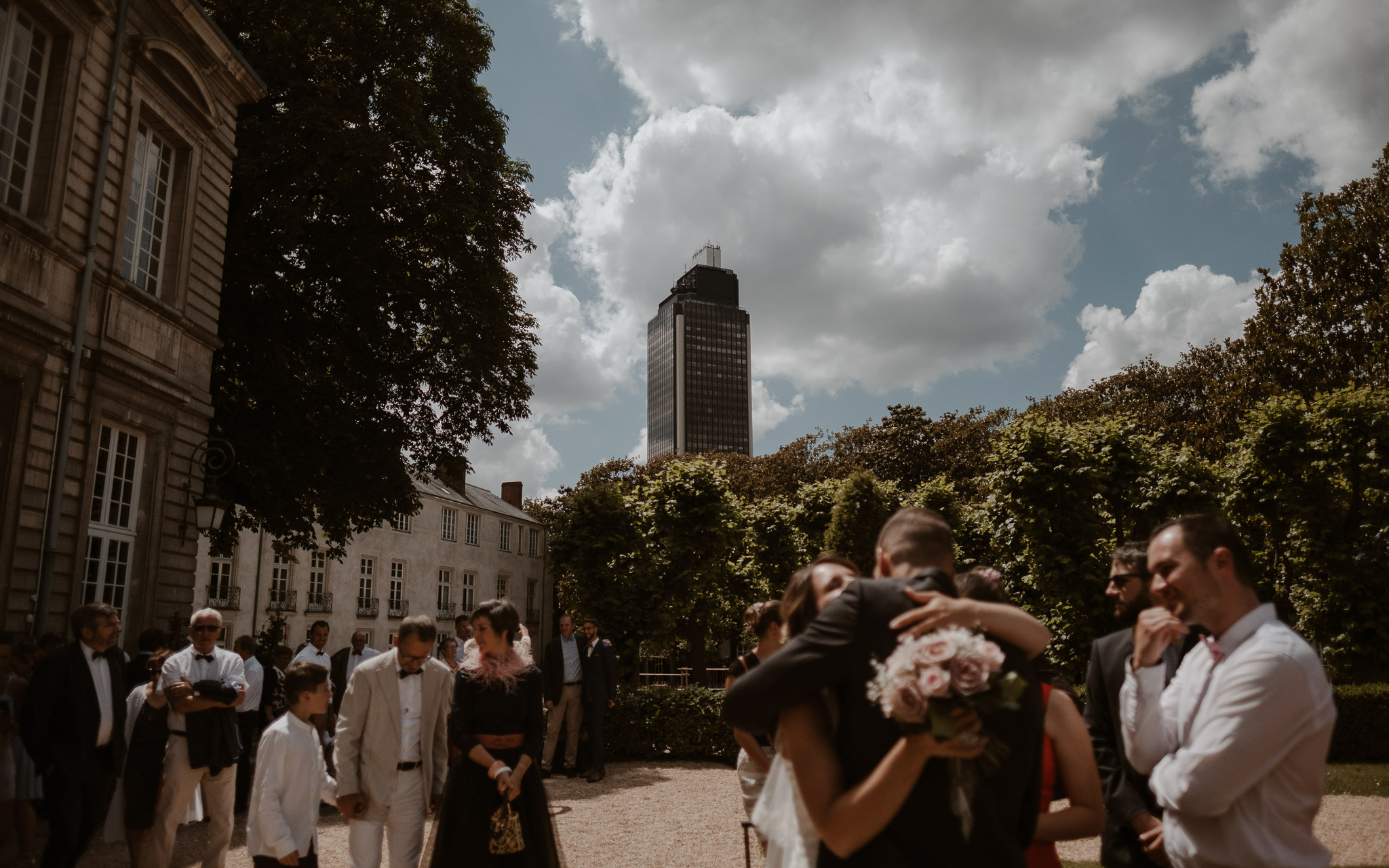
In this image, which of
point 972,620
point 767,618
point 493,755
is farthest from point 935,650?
point 493,755

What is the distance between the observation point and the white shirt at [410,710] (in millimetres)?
6023

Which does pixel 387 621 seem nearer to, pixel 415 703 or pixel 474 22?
pixel 474 22

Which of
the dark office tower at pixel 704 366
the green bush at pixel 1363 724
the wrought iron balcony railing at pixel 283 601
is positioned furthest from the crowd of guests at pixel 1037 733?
the dark office tower at pixel 704 366

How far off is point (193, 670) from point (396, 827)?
2.74 metres

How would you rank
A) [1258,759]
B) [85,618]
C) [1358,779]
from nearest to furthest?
[1258,759] → [85,618] → [1358,779]

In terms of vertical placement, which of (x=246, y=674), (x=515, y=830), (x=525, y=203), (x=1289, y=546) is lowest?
(x=515, y=830)

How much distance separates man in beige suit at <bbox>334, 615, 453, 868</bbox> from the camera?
19.1 feet

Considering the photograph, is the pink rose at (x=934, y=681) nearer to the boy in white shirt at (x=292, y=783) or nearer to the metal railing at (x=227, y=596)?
the boy in white shirt at (x=292, y=783)

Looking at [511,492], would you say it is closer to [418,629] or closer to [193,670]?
[193,670]

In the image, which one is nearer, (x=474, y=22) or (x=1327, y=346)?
(x=474, y=22)

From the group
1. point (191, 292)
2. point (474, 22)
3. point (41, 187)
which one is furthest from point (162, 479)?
point (474, 22)

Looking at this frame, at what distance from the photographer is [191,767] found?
7.04 meters

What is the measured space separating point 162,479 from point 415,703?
30.4 feet

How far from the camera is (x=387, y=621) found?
41656 mm
